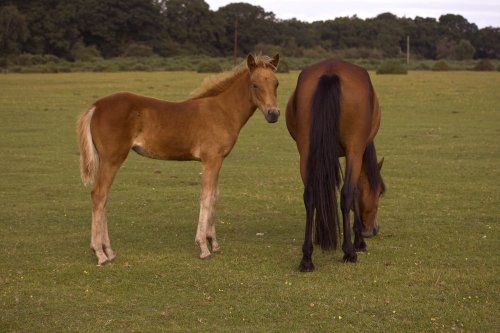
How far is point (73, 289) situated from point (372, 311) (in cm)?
278

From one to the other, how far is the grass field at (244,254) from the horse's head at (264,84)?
1.67 metres

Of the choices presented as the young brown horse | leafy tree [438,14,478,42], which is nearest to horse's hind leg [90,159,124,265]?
the young brown horse

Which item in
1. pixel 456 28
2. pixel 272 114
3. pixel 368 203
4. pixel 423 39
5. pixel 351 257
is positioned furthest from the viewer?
pixel 456 28

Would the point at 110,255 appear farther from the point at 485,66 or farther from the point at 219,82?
the point at 485,66

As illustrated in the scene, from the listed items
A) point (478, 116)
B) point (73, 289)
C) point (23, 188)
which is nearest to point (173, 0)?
point (478, 116)

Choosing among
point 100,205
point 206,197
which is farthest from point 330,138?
point 100,205

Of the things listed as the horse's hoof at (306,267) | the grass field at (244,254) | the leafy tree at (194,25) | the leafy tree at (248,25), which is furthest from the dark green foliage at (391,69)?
the horse's hoof at (306,267)

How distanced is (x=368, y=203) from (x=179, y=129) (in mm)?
2527

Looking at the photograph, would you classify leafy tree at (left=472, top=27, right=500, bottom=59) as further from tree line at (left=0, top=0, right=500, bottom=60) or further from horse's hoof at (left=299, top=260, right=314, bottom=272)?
horse's hoof at (left=299, top=260, right=314, bottom=272)

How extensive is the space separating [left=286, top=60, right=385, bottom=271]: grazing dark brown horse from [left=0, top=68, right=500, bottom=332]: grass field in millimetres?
369

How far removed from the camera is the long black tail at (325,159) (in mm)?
7156

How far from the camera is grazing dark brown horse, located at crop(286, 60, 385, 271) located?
718 cm

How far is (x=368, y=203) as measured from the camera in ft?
28.0

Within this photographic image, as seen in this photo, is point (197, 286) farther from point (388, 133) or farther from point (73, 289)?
point (388, 133)
